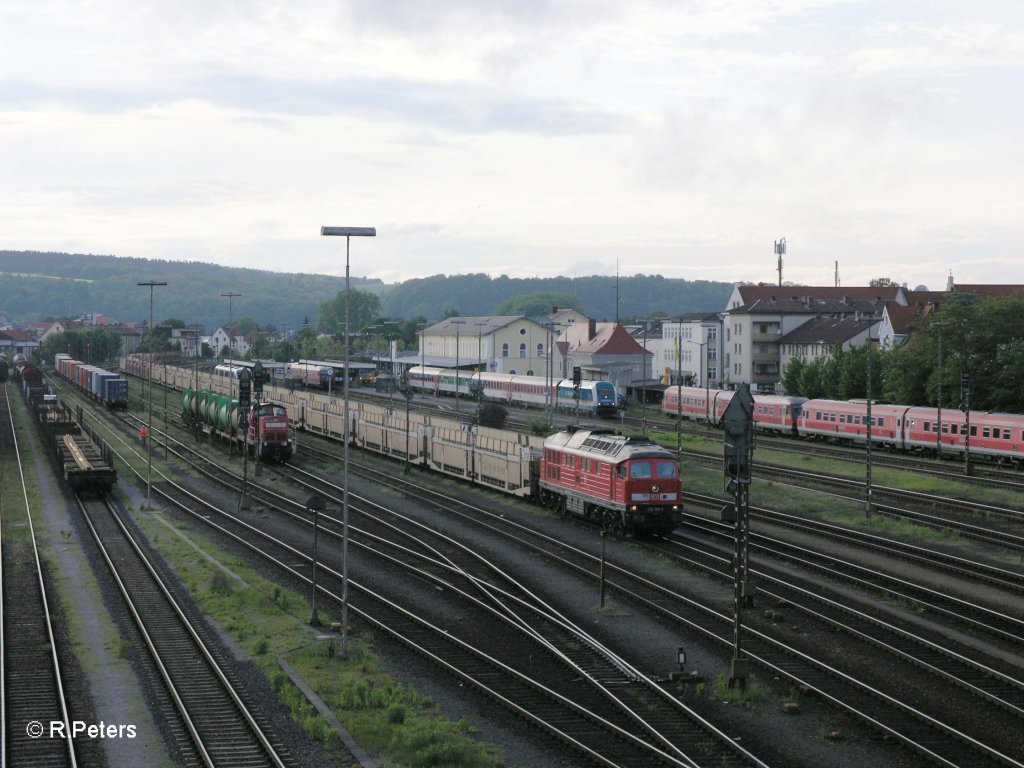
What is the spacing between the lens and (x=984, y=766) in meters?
20.2

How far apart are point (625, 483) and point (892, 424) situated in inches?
1481

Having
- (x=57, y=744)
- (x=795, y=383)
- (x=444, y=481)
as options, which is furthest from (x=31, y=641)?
(x=795, y=383)

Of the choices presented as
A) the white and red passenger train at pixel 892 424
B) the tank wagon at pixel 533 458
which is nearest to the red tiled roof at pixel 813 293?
the white and red passenger train at pixel 892 424

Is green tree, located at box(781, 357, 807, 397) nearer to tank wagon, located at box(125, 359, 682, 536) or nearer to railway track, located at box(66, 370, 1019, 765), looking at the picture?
tank wagon, located at box(125, 359, 682, 536)

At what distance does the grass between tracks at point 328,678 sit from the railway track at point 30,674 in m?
4.16

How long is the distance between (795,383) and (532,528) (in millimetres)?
61478

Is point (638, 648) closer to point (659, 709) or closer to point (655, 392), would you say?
point (659, 709)

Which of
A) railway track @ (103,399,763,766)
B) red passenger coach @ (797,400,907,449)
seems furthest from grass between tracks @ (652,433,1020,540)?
railway track @ (103,399,763,766)

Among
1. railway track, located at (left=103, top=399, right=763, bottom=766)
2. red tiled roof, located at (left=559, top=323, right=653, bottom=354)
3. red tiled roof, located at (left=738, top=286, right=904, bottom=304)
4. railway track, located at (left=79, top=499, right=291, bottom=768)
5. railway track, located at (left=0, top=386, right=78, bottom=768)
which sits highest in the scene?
red tiled roof, located at (left=738, top=286, right=904, bottom=304)

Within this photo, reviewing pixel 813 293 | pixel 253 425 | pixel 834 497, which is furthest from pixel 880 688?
pixel 813 293

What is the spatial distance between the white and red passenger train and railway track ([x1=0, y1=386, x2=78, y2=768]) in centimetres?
3385

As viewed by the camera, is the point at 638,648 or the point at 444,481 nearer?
the point at 638,648

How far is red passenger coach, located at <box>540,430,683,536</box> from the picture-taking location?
41562 millimetres

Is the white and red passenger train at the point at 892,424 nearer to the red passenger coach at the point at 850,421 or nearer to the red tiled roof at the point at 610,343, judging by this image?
the red passenger coach at the point at 850,421
